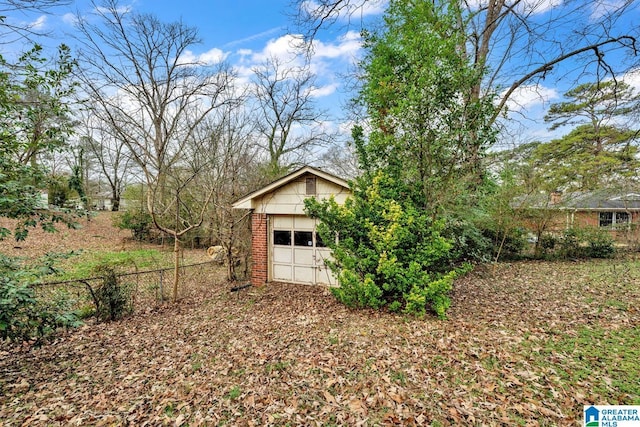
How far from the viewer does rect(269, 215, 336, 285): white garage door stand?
9.03 metres

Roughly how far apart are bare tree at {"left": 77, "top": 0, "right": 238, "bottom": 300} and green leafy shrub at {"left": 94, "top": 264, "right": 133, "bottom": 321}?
1252 mm

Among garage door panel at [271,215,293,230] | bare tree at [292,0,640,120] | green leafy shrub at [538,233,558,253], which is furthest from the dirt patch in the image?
green leafy shrub at [538,233,558,253]

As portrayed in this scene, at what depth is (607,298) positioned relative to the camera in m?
6.85

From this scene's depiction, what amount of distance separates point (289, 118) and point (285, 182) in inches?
424

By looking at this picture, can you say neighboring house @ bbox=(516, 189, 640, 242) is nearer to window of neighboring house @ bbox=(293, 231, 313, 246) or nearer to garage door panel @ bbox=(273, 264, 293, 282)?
window of neighboring house @ bbox=(293, 231, 313, 246)

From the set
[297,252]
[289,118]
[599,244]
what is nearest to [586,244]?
[599,244]

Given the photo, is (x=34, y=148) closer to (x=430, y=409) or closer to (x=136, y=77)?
(x=136, y=77)

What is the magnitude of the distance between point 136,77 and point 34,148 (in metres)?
2.99

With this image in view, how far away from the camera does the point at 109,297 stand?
662 cm

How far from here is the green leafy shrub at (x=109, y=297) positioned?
21.6 feet

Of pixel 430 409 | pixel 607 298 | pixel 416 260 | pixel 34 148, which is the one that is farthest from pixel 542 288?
pixel 34 148

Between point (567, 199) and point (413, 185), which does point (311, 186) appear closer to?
point (413, 185)

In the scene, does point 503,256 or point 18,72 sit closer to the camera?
point 18,72

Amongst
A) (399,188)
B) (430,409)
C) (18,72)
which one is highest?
(18,72)
